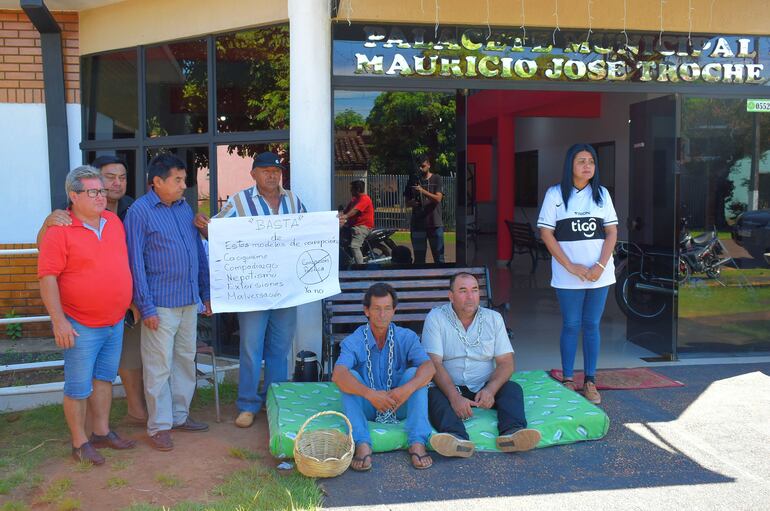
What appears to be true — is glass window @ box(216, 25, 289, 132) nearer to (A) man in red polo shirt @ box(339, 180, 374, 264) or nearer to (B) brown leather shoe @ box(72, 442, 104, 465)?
(A) man in red polo shirt @ box(339, 180, 374, 264)

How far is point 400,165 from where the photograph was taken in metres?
7.26

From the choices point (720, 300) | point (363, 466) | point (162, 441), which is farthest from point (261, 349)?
point (720, 300)

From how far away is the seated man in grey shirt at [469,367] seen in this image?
15.2ft

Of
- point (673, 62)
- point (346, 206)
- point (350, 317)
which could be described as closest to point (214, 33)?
point (346, 206)

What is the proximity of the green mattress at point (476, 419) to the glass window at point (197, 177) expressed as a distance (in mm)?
2210

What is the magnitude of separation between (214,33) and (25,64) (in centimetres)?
212

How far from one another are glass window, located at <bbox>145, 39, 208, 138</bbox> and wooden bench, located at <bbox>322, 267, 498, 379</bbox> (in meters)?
2.06

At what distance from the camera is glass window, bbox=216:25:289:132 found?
6.48m

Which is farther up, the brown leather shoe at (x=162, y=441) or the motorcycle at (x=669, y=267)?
the motorcycle at (x=669, y=267)

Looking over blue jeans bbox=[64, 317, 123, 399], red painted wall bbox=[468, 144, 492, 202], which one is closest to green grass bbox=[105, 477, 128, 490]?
blue jeans bbox=[64, 317, 123, 399]

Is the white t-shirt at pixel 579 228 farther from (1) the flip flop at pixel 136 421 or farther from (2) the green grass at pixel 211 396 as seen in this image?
(1) the flip flop at pixel 136 421

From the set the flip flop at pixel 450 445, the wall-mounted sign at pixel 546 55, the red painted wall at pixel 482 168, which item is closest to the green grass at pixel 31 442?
the flip flop at pixel 450 445

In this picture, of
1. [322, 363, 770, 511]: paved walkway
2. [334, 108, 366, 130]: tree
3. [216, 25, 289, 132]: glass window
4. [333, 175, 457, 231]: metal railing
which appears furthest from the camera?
[333, 175, 457, 231]: metal railing

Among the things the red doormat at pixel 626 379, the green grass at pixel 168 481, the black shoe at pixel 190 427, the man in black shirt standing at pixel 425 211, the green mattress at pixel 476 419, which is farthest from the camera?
the man in black shirt standing at pixel 425 211
